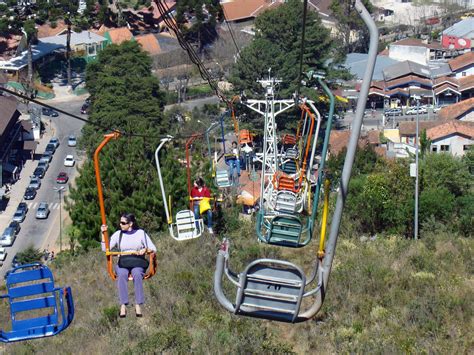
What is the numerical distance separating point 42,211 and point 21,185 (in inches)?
163

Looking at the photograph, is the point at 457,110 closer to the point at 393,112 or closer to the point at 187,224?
the point at 393,112

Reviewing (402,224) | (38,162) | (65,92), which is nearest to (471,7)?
(65,92)

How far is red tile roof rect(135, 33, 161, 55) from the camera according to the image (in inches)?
2030

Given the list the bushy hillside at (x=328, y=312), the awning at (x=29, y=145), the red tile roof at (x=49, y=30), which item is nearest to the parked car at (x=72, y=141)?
the awning at (x=29, y=145)

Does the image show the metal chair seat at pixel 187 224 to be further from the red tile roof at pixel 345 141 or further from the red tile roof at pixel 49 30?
the red tile roof at pixel 49 30

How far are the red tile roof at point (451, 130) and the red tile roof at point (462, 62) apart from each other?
1231 centimetres

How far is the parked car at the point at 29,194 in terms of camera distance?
113ft

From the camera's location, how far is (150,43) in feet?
172

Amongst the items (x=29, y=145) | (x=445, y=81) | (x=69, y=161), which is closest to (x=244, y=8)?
(x=445, y=81)

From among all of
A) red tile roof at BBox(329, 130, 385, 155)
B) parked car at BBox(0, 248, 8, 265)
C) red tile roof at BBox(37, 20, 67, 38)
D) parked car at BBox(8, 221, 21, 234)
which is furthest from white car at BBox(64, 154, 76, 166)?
red tile roof at BBox(37, 20, 67, 38)

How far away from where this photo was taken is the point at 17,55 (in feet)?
163

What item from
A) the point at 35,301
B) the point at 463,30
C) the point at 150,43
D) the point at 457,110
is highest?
the point at 35,301

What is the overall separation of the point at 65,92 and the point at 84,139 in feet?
41.5

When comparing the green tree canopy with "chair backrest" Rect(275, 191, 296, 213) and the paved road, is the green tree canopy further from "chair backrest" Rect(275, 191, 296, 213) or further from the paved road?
"chair backrest" Rect(275, 191, 296, 213)
